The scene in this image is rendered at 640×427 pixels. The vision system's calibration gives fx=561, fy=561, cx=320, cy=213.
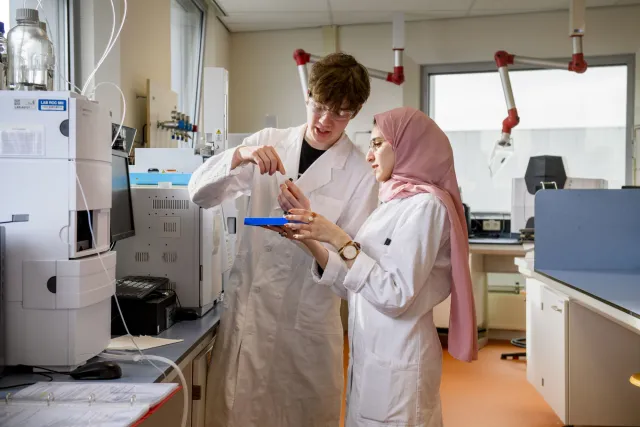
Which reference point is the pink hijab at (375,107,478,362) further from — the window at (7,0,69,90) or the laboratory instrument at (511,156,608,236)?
the laboratory instrument at (511,156,608,236)

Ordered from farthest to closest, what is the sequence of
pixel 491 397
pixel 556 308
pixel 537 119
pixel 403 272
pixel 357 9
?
1. pixel 537 119
2. pixel 357 9
3. pixel 491 397
4. pixel 556 308
5. pixel 403 272

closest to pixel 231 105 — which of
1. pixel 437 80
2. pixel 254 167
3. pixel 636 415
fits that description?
pixel 437 80

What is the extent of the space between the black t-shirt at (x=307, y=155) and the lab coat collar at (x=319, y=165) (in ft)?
0.07

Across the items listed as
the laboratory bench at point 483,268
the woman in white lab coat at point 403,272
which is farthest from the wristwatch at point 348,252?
the laboratory bench at point 483,268

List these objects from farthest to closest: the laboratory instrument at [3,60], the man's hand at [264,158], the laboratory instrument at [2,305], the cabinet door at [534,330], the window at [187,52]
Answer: the window at [187,52], the cabinet door at [534,330], the man's hand at [264,158], the laboratory instrument at [3,60], the laboratory instrument at [2,305]

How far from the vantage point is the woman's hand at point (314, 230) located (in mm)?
Answer: 1418

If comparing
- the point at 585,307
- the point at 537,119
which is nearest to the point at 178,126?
the point at 585,307

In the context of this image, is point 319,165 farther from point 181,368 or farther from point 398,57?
point 398,57

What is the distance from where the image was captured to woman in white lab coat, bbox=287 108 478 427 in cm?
136

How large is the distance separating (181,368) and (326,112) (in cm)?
82

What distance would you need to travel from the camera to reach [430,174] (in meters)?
1.46

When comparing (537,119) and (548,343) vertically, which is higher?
(537,119)

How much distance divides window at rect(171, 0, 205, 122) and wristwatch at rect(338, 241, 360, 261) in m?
3.26

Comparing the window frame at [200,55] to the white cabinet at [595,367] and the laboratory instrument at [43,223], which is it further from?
the laboratory instrument at [43,223]
